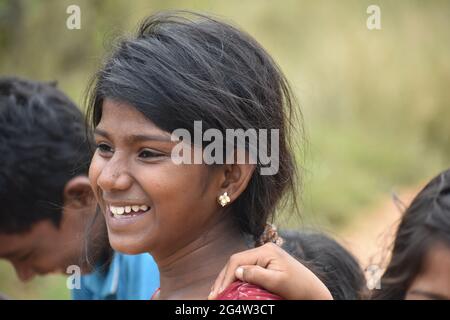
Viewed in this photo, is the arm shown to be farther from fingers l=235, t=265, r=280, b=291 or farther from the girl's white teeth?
the girl's white teeth

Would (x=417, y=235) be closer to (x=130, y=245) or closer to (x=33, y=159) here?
(x=130, y=245)

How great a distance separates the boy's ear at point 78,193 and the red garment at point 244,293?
1.29m

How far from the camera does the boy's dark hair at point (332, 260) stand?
9.07ft

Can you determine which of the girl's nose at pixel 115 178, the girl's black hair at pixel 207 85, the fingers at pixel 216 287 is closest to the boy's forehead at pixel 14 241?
the girl's black hair at pixel 207 85

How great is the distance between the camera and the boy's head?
3.09 meters

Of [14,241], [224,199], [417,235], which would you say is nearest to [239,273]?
[224,199]

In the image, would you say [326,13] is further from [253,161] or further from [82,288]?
[253,161]

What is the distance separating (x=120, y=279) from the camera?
3184mm

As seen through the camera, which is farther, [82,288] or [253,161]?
[82,288]

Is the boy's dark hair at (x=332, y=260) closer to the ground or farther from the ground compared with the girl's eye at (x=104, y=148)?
closer to the ground

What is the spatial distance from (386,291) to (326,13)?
7.12 metres

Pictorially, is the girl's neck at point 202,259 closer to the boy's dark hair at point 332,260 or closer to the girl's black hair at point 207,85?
the girl's black hair at point 207,85

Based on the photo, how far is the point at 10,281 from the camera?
6332 millimetres
